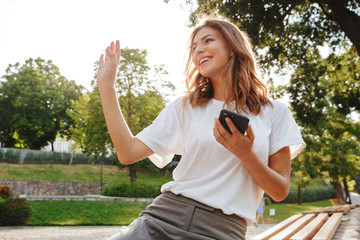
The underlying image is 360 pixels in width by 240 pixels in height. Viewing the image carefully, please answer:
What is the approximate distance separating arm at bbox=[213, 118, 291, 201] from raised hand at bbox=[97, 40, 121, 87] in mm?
628

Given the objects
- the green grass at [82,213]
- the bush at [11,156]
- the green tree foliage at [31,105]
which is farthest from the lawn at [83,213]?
the green tree foliage at [31,105]

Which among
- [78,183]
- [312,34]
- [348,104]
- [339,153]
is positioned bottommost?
[78,183]

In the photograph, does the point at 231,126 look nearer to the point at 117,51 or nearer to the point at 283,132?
the point at 283,132

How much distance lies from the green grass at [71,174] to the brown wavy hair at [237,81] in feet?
96.9

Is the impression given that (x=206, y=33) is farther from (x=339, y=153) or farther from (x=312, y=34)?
(x=339, y=153)

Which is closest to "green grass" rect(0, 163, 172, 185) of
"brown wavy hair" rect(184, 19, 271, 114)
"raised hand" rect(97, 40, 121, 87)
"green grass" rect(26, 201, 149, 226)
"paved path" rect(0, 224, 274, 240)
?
"green grass" rect(26, 201, 149, 226)

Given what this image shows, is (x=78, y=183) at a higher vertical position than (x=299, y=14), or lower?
lower

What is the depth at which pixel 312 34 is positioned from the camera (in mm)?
12570

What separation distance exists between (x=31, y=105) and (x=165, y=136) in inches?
1758

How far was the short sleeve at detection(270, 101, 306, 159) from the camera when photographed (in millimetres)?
1813

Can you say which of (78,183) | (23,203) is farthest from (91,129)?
(23,203)

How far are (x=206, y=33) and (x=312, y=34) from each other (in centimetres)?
1167

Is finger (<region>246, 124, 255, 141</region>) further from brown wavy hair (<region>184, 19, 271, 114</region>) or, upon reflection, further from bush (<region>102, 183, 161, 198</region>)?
bush (<region>102, 183, 161, 198</region>)

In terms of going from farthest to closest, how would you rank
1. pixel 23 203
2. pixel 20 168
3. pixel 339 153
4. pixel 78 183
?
pixel 20 168
pixel 78 183
pixel 339 153
pixel 23 203
